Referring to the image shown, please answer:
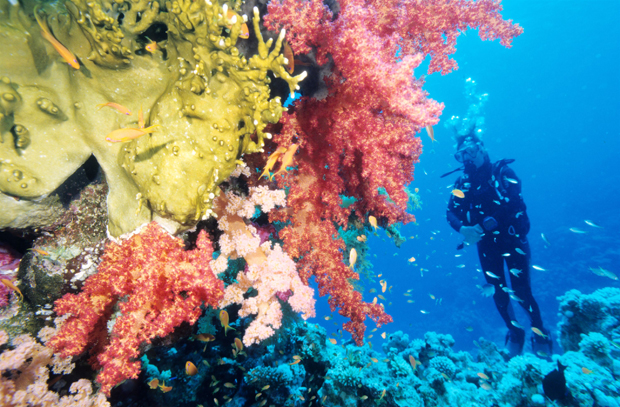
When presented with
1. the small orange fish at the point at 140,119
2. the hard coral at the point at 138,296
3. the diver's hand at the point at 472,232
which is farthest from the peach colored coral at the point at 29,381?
the diver's hand at the point at 472,232

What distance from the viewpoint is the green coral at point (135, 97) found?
1.88 metres

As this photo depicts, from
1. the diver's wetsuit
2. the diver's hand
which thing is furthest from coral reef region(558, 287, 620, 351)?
the diver's hand

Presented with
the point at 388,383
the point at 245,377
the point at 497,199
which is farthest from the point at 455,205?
the point at 245,377

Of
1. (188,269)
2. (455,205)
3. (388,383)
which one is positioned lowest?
(188,269)

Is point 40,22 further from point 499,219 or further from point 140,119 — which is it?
point 499,219

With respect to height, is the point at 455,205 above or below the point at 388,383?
above

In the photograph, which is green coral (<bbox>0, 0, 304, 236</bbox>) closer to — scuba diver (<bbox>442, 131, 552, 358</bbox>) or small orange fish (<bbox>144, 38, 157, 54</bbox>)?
small orange fish (<bbox>144, 38, 157, 54</bbox>)

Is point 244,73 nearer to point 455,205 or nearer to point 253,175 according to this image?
point 253,175

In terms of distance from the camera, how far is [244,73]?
2016 millimetres

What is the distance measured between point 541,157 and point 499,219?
109 meters

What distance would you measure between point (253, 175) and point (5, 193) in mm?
2093

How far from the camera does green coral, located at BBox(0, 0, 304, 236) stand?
1.88 m

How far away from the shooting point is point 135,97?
2357 millimetres

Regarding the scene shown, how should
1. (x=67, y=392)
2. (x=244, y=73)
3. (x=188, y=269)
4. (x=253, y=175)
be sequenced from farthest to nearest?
1. (x=253, y=175)
2. (x=67, y=392)
3. (x=188, y=269)
4. (x=244, y=73)
